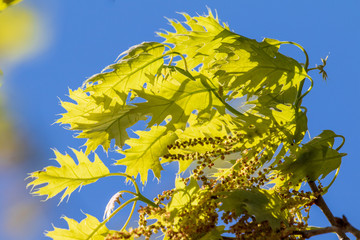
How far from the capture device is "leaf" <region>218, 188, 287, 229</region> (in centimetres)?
65

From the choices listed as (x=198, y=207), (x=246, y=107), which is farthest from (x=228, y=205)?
(x=246, y=107)

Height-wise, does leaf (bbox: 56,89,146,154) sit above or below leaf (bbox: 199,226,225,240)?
above

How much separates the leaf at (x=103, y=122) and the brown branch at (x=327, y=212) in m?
0.35

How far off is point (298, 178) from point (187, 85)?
0.26 meters

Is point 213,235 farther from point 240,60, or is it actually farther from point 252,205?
point 240,60

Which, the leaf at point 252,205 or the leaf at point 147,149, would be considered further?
the leaf at point 147,149

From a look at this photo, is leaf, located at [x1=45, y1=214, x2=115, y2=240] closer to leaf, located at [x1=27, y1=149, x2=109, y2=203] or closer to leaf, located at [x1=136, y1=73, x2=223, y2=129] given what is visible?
leaf, located at [x1=27, y1=149, x2=109, y2=203]

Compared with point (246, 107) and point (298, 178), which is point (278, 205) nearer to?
point (298, 178)

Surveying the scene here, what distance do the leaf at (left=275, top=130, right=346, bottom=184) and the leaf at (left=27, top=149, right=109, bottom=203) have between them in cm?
33

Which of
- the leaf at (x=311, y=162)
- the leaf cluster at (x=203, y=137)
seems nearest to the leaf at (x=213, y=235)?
the leaf cluster at (x=203, y=137)

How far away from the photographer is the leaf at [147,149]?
0.78 metres

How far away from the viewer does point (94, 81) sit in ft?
2.49

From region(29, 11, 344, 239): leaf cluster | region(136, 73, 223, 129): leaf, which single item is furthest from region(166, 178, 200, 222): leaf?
region(136, 73, 223, 129): leaf

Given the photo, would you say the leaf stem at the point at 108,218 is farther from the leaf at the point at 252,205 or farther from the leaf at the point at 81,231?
the leaf at the point at 252,205
